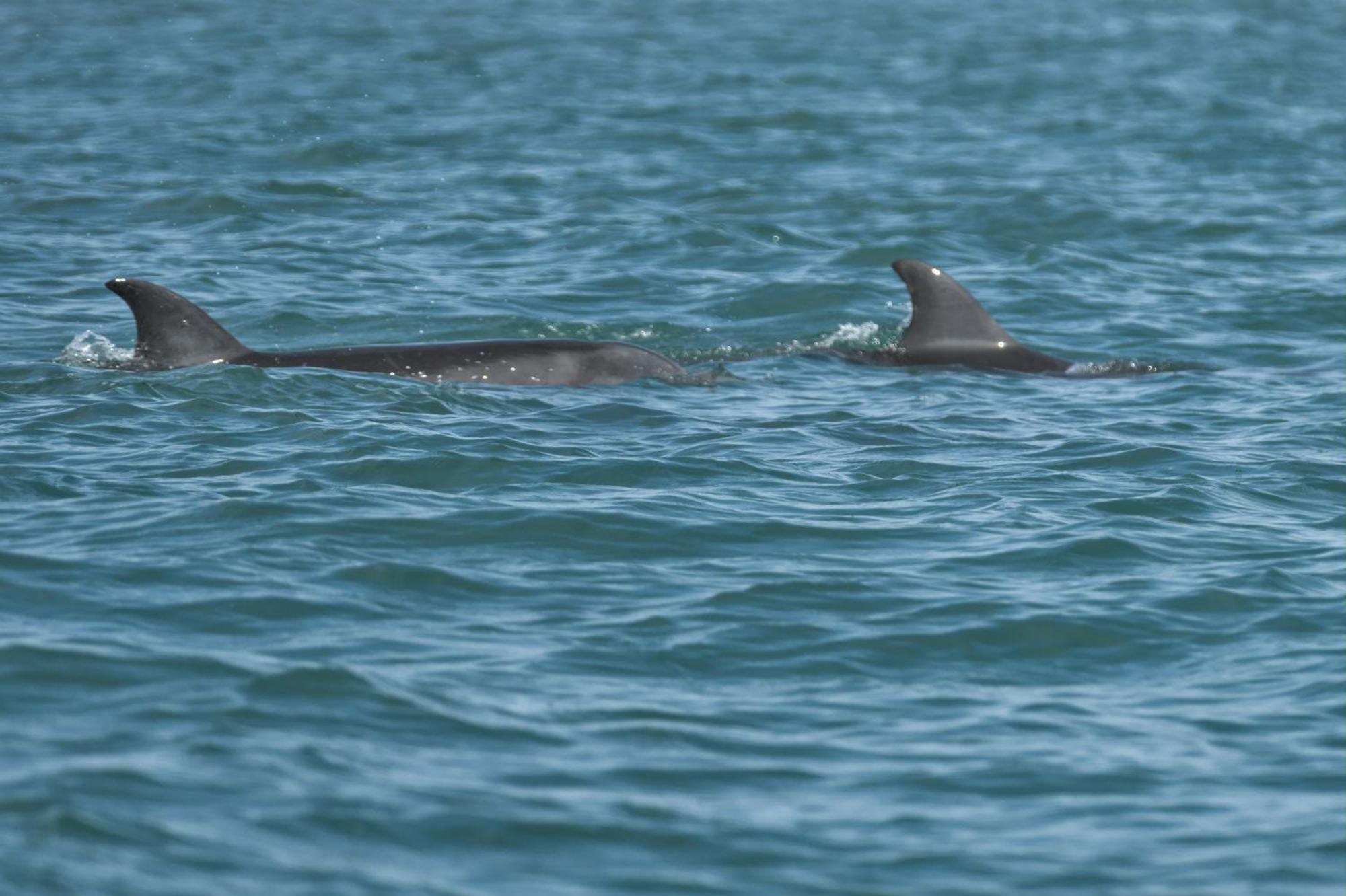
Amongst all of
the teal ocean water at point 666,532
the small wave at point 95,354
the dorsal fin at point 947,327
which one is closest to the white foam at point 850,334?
the teal ocean water at point 666,532

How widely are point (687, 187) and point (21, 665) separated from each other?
16067mm

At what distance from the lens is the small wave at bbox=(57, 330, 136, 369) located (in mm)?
14367

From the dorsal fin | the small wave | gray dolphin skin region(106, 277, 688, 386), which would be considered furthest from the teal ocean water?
the dorsal fin

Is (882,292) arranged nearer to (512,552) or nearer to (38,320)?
(38,320)

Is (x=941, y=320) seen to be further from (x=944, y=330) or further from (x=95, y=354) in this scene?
(x=95, y=354)

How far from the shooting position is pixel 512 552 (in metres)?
10.4

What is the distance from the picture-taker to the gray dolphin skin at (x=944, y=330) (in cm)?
1630

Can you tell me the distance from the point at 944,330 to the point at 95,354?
265 inches

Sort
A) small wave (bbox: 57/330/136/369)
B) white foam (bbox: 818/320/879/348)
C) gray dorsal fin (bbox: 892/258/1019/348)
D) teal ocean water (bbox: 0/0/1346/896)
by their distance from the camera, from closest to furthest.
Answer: teal ocean water (bbox: 0/0/1346/896) < small wave (bbox: 57/330/136/369) < gray dorsal fin (bbox: 892/258/1019/348) < white foam (bbox: 818/320/879/348)

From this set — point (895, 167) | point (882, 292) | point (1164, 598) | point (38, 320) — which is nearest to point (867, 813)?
point (1164, 598)

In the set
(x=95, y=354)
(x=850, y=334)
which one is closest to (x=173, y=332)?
(x=95, y=354)

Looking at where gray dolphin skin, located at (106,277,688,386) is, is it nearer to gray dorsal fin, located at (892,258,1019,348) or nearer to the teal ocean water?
the teal ocean water

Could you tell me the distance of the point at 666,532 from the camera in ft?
35.7

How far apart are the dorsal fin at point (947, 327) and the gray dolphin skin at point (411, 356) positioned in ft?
7.54
